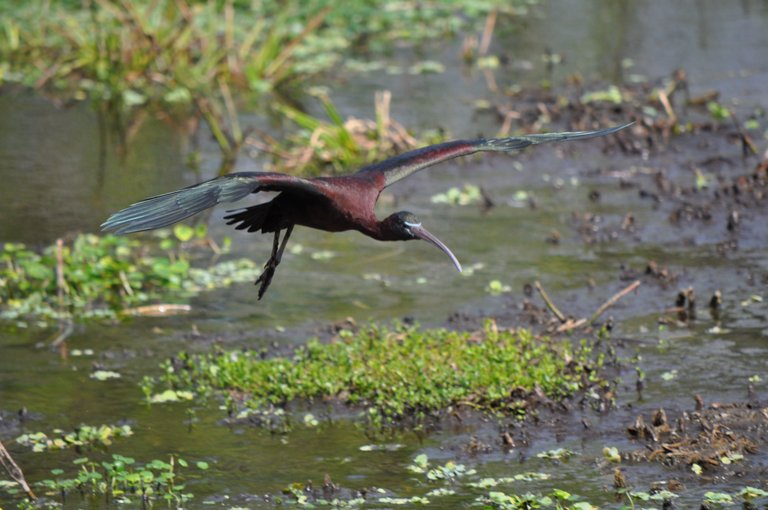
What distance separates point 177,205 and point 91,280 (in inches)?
141

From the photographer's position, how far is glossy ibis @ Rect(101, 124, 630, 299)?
201 inches

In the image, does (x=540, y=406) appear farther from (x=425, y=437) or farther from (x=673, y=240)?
(x=673, y=240)

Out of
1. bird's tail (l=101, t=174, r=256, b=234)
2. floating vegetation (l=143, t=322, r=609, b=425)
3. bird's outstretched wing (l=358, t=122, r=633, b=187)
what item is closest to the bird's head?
bird's outstretched wing (l=358, t=122, r=633, b=187)

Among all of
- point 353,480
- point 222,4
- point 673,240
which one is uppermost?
point 222,4

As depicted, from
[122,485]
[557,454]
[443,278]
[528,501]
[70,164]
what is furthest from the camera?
[70,164]

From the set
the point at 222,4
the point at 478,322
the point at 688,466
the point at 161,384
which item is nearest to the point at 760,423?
the point at 688,466

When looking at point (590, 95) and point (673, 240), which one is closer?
point (673, 240)

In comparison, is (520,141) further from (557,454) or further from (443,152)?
(557,454)

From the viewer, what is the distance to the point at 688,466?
5.86 meters

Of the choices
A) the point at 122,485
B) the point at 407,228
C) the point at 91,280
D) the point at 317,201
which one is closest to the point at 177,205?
the point at 317,201

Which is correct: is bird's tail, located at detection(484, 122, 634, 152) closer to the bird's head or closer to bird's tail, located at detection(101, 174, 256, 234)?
the bird's head

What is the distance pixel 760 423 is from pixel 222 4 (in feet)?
37.2

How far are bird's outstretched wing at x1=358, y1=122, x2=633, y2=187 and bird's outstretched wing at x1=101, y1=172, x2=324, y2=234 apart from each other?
0.91 m

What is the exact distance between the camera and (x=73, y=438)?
6457 mm
